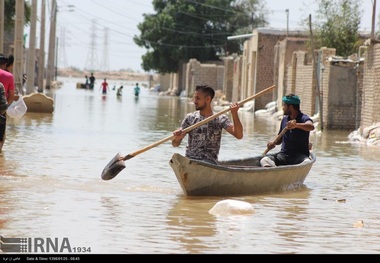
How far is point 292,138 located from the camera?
13.5m

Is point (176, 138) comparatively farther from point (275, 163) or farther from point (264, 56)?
point (264, 56)

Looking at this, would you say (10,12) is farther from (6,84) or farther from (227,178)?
(227,178)

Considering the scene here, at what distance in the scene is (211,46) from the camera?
260 feet

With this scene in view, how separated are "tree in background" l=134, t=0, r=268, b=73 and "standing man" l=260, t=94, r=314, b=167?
63669 millimetres

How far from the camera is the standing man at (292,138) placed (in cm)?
1314

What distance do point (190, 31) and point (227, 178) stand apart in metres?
66.5

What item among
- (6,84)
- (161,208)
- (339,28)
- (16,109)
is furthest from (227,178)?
(339,28)

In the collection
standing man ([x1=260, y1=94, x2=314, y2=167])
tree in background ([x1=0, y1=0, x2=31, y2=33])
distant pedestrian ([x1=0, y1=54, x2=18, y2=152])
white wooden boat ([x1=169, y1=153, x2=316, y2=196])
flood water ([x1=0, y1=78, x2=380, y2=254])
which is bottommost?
flood water ([x1=0, y1=78, x2=380, y2=254])

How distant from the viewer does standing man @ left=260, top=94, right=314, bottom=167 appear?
1314 centimetres

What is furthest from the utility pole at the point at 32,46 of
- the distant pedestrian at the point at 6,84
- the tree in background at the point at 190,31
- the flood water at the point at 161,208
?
the tree in background at the point at 190,31

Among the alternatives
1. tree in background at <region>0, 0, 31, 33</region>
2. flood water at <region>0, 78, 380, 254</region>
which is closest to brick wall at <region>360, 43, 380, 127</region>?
flood water at <region>0, 78, 380, 254</region>

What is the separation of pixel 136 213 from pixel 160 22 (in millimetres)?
68662

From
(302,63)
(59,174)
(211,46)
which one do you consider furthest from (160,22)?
(59,174)

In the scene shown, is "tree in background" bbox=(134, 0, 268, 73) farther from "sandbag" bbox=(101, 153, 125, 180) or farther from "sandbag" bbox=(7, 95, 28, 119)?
"sandbag" bbox=(101, 153, 125, 180)
